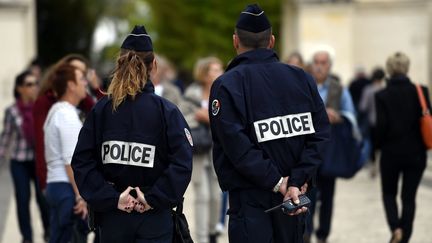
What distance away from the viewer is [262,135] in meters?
6.33

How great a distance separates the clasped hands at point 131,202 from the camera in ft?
20.0

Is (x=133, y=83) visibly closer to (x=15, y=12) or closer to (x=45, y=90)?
(x=45, y=90)

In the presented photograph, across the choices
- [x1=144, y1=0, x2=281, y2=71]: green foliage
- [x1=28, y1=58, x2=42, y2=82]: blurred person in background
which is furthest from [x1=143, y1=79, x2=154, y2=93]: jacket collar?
[x1=144, y1=0, x2=281, y2=71]: green foliage

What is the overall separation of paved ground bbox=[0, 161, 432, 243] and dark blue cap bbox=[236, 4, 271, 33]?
4.76 metres

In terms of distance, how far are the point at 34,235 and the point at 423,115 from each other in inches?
169

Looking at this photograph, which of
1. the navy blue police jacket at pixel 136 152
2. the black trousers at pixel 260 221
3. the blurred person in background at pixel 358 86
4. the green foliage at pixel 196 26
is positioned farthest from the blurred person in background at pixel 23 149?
the green foliage at pixel 196 26

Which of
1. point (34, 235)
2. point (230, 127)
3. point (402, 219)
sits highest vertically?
point (230, 127)

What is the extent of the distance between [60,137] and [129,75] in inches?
74.2

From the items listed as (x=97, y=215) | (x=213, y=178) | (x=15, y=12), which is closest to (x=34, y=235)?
(x=213, y=178)

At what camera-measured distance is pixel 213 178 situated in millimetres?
10758

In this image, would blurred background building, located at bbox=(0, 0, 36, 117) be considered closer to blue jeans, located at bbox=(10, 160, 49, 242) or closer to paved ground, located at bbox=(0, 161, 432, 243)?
paved ground, located at bbox=(0, 161, 432, 243)

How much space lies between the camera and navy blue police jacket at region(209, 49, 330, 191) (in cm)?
628

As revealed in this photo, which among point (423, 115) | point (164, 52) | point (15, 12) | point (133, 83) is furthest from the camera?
point (164, 52)

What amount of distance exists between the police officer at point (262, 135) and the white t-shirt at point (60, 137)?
175 cm
